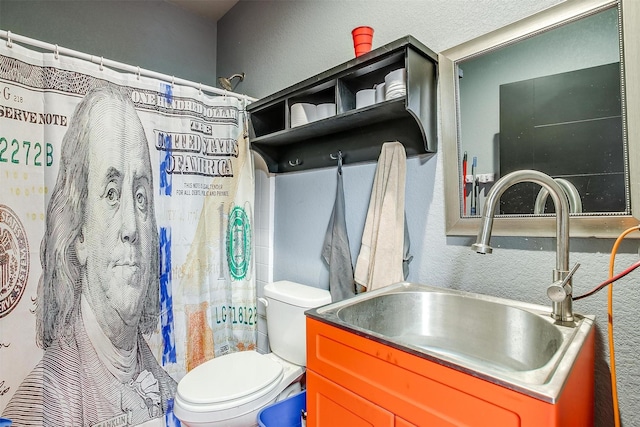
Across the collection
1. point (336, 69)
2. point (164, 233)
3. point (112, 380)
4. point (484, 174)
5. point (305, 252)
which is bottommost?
point (112, 380)

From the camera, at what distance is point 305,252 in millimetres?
1749

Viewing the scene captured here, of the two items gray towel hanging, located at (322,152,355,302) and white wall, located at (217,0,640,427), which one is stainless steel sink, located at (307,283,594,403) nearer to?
white wall, located at (217,0,640,427)

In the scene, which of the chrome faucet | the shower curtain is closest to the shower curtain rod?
the shower curtain

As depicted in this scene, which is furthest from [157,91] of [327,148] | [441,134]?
[441,134]

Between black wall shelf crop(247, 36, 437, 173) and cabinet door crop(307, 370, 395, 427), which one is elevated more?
black wall shelf crop(247, 36, 437, 173)

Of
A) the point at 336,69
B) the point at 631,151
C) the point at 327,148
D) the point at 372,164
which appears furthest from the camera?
the point at 327,148

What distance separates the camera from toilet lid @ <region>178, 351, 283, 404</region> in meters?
1.23

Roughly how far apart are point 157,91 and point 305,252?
111 centimetres

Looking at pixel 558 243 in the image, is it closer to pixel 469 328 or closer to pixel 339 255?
pixel 469 328

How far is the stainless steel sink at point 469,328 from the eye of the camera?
0.65 metres

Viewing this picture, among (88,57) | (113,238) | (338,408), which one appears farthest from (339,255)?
(88,57)

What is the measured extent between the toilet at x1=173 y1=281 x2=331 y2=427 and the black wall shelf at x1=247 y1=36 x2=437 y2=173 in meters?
0.68

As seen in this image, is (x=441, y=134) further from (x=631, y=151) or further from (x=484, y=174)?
(x=631, y=151)

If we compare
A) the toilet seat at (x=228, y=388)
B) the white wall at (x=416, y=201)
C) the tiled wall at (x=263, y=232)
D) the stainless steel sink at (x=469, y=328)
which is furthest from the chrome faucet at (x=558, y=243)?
the tiled wall at (x=263, y=232)
